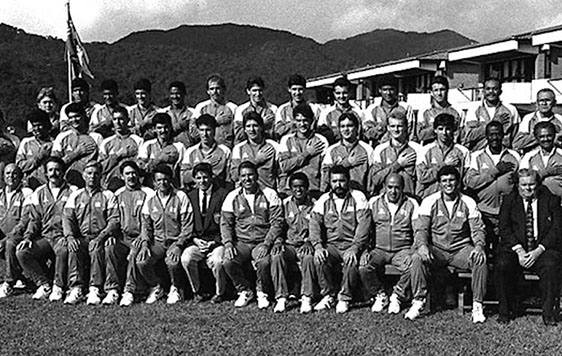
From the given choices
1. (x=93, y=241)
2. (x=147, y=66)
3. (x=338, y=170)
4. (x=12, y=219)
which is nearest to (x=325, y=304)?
(x=338, y=170)

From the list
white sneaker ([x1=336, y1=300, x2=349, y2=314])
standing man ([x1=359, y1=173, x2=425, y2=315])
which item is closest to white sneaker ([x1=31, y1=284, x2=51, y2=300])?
white sneaker ([x1=336, y1=300, x2=349, y2=314])

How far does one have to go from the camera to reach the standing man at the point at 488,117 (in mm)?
9453

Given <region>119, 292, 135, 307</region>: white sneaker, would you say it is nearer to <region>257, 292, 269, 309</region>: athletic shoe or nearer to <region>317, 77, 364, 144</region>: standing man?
<region>257, 292, 269, 309</region>: athletic shoe

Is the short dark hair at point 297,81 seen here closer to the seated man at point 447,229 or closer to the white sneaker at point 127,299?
the seated man at point 447,229

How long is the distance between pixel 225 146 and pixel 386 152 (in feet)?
6.98

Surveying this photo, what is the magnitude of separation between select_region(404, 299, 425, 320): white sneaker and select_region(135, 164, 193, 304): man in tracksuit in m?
2.54

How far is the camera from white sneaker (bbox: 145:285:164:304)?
8692mm

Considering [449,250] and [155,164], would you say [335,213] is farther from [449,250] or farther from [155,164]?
[155,164]

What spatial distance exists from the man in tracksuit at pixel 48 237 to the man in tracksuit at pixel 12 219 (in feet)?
0.36

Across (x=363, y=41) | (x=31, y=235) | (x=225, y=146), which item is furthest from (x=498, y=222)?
(x=363, y=41)

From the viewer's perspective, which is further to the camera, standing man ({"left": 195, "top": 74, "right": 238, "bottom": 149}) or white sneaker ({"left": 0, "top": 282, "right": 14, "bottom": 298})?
standing man ({"left": 195, "top": 74, "right": 238, "bottom": 149})

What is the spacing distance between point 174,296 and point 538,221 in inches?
154

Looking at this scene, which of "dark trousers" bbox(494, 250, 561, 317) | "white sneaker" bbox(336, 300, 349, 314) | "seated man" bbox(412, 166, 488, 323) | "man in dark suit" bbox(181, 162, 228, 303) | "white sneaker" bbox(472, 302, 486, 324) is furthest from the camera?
"man in dark suit" bbox(181, 162, 228, 303)

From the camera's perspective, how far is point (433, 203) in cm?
824
